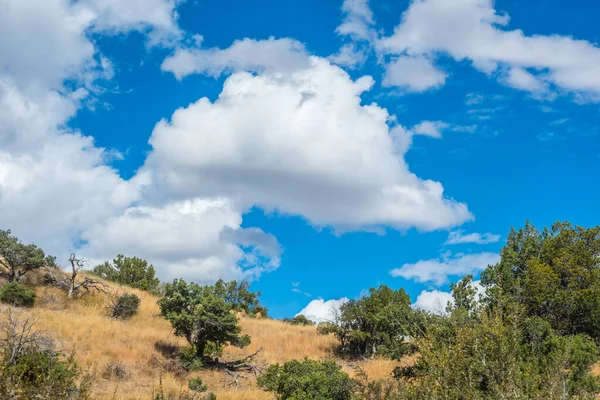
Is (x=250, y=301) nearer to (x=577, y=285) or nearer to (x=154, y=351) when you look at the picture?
(x=154, y=351)

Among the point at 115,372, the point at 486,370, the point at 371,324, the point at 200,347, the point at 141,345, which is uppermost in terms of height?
the point at 371,324

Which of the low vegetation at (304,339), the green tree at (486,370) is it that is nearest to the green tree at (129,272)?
the low vegetation at (304,339)

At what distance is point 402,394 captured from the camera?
1335cm

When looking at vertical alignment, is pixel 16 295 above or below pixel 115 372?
above

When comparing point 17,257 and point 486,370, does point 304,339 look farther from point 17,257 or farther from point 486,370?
point 486,370

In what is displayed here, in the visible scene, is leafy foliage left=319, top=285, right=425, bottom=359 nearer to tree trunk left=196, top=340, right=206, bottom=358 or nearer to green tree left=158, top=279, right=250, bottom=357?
green tree left=158, top=279, right=250, bottom=357

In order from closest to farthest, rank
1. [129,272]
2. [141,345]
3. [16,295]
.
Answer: [141,345]
[16,295]
[129,272]

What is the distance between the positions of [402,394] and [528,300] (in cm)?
2381

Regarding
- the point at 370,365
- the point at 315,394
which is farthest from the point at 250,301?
the point at 315,394

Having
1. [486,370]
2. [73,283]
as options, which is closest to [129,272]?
[73,283]

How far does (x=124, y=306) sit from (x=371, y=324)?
19.1 metres

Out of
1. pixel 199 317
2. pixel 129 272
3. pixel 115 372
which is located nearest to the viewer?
pixel 115 372

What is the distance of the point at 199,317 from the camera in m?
28.8

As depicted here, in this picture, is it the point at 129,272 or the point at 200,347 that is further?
the point at 129,272
